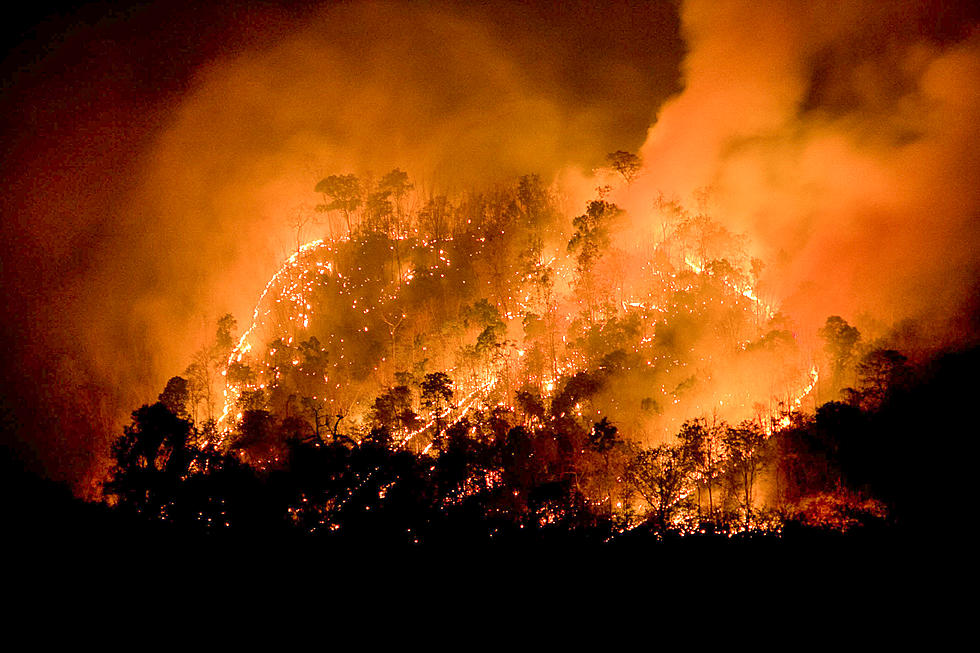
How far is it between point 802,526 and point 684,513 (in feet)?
20.5

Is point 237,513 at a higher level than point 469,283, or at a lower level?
lower

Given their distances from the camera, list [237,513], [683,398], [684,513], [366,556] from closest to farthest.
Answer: [366,556], [237,513], [684,513], [683,398]

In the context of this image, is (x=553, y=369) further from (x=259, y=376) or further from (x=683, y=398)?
(x=259, y=376)

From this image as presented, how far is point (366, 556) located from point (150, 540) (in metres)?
2.91

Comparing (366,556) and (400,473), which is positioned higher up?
(400,473)

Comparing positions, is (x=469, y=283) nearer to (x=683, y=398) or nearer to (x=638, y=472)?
(x=683, y=398)

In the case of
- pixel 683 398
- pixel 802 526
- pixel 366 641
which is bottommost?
pixel 366 641

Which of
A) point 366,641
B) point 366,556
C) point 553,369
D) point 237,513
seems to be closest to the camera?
point 366,641

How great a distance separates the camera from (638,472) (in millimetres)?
17234

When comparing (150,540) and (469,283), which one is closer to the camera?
(150,540)

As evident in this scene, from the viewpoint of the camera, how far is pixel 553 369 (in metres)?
27.2

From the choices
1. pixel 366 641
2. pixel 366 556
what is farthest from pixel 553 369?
pixel 366 641

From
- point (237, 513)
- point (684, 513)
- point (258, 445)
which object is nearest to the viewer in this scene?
point (237, 513)

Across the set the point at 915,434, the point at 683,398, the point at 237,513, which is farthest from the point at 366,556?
the point at 683,398
